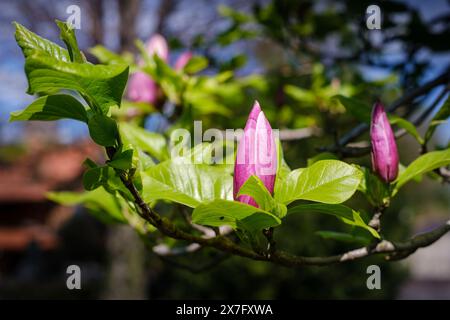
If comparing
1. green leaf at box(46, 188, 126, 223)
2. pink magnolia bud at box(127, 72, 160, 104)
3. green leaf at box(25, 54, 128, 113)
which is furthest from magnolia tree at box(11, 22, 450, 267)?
pink magnolia bud at box(127, 72, 160, 104)

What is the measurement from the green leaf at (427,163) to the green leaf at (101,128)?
1.67 ft

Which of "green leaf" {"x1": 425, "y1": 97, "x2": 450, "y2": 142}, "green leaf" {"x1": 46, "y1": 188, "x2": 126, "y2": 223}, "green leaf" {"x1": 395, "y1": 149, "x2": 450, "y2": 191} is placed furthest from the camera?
"green leaf" {"x1": 46, "y1": 188, "x2": 126, "y2": 223}

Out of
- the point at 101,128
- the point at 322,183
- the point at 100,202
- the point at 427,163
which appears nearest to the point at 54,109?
the point at 101,128

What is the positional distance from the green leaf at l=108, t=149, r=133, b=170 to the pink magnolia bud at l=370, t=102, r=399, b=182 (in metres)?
0.42

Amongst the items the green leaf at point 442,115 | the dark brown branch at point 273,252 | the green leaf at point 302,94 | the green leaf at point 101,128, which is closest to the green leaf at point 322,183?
the dark brown branch at point 273,252

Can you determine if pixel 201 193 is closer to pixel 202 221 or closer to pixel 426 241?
pixel 202 221

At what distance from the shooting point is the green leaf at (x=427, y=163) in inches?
30.2

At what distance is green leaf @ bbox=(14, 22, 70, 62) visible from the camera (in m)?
0.53

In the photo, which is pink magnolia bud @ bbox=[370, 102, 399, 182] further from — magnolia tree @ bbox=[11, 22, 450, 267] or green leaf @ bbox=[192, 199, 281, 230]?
green leaf @ bbox=[192, 199, 281, 230]

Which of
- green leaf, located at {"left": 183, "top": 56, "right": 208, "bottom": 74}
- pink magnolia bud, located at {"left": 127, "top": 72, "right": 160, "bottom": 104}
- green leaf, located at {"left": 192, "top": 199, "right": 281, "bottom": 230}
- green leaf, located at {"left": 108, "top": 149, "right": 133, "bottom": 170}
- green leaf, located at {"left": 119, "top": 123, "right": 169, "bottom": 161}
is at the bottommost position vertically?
green leaf, located at {"left": 192, "top": 199, "right": 281, "bottom": 230}

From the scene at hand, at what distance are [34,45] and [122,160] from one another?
17 cm

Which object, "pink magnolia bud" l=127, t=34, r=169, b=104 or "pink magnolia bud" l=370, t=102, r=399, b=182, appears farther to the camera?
"pink magnolia bud" l=127, t=34, r=169, b=104

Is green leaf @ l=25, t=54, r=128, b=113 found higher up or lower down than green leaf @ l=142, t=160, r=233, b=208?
higher up
